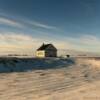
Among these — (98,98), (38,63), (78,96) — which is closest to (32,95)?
(78,96)

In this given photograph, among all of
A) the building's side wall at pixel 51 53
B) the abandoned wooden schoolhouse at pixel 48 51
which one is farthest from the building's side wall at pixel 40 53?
the building's side wall at pixel 51 53

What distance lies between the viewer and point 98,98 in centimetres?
1249

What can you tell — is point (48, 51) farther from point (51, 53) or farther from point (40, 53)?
point (40, 53)

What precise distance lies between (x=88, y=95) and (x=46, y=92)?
2589 millimetres

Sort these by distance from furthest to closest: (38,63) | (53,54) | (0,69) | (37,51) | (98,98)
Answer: (37,51) → (53,54) → (38,63) → (0,69) → (98,98)

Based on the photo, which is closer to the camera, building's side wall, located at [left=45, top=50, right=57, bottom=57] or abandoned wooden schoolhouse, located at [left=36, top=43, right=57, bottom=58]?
abandoned wooden schoolhouse, located at [left=36, top=43, right=57, bottom=58]

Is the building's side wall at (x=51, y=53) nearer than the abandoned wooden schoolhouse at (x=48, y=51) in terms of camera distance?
No

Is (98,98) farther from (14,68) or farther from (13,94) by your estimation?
(14,68)

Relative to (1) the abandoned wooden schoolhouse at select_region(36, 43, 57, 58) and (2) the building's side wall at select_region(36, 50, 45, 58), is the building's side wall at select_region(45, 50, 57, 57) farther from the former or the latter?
(2) the building's side wall at select_region(36, 50, 45, 58)

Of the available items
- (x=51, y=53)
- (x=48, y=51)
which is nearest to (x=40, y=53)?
(x=48, y=51)

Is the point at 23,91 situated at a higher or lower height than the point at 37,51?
lower

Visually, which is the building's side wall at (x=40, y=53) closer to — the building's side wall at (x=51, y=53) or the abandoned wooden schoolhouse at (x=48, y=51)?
the abandoned wooden schoolhouse at (x=48, y=51)

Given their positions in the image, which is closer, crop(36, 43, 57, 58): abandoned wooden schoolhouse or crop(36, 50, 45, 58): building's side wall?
crop(36, 43, 57, 58): abandoned wooden schoolhouse

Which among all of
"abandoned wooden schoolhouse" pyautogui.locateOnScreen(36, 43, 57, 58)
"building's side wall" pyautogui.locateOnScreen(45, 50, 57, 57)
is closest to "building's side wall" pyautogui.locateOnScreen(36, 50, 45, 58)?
"abandoned wooden schoolhouse" pyautogui.locateOnScreen(36, 43, 57, 58)
